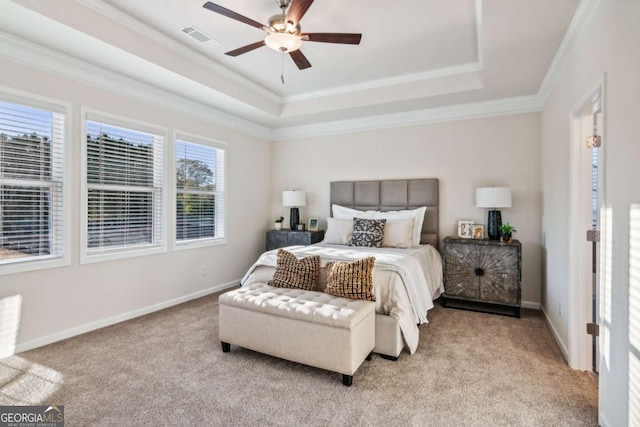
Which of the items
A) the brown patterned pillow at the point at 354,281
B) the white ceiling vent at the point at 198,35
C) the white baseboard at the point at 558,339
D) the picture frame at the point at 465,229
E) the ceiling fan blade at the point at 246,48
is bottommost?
the white baseboard at the point at 558,339

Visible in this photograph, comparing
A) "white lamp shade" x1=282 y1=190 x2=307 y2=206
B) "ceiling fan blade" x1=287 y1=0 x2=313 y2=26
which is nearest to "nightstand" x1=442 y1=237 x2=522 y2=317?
"white lamp shade" x1=282 y1=190 x2=307 y2=206

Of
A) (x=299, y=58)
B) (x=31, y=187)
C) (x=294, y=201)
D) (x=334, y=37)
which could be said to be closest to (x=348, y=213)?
(x=294, y=201)

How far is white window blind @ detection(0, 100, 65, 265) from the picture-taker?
2711 millimetres

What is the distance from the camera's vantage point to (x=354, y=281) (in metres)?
2.66

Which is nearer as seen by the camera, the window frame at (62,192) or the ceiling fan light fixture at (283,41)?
the ceiling fan light fixture at (283,41)

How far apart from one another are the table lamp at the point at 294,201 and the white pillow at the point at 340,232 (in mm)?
864

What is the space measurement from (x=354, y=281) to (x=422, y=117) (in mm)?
2965

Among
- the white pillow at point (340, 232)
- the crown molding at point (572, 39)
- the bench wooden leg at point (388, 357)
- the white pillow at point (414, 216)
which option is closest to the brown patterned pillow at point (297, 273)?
the bench wooden leg at point (388, 357)

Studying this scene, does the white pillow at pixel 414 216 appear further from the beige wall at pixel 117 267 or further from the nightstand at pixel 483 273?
the beige wall at pixel 117 267

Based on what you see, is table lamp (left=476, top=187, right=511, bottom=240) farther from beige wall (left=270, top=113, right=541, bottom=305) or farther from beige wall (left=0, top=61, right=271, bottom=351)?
beige wall (left=0, top=61, right=271, bottom=351)

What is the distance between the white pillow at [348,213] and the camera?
A: 4617 millimetres

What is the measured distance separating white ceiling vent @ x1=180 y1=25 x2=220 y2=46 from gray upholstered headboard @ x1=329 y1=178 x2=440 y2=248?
8.80 ft

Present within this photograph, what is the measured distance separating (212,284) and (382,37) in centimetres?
385

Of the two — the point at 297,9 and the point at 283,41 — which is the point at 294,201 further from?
the point at 297,9
